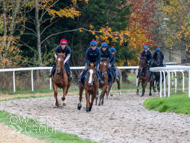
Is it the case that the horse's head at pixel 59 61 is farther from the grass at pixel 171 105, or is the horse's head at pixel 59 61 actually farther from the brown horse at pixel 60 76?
the grass at pixel 171 105

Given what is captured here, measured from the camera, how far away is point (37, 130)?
8.80 meters

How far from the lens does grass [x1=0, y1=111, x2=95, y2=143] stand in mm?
7738

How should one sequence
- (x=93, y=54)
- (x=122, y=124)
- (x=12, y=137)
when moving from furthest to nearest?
(x=93, y=54) < (x=122, y=124) < (x=12, y=137)

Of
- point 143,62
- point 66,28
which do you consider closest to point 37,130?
point 143,62

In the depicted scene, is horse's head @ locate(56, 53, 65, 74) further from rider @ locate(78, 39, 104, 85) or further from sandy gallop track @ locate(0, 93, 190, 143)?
sandy gallop track @ locate(0, 93, 190, 143)

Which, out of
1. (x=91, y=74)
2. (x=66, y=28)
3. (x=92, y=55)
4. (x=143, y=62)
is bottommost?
(x=91, y=74)

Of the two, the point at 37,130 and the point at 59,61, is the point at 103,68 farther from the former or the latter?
the point at 37,130

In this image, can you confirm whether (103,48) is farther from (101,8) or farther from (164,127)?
(101,8)

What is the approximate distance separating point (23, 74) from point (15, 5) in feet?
12.8

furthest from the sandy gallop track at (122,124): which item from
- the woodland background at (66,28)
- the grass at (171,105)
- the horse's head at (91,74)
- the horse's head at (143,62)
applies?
the woodland background at (66,28)

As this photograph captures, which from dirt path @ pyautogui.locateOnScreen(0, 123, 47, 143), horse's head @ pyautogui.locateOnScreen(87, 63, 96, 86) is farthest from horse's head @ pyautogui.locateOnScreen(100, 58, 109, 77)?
dirt path @ pyautogui.locateOnScreen(0, 123, 47, 143)

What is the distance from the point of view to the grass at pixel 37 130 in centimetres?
774

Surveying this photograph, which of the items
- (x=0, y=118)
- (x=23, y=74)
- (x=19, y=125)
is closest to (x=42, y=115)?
(x=0, y=118)

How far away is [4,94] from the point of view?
64.7 ft
